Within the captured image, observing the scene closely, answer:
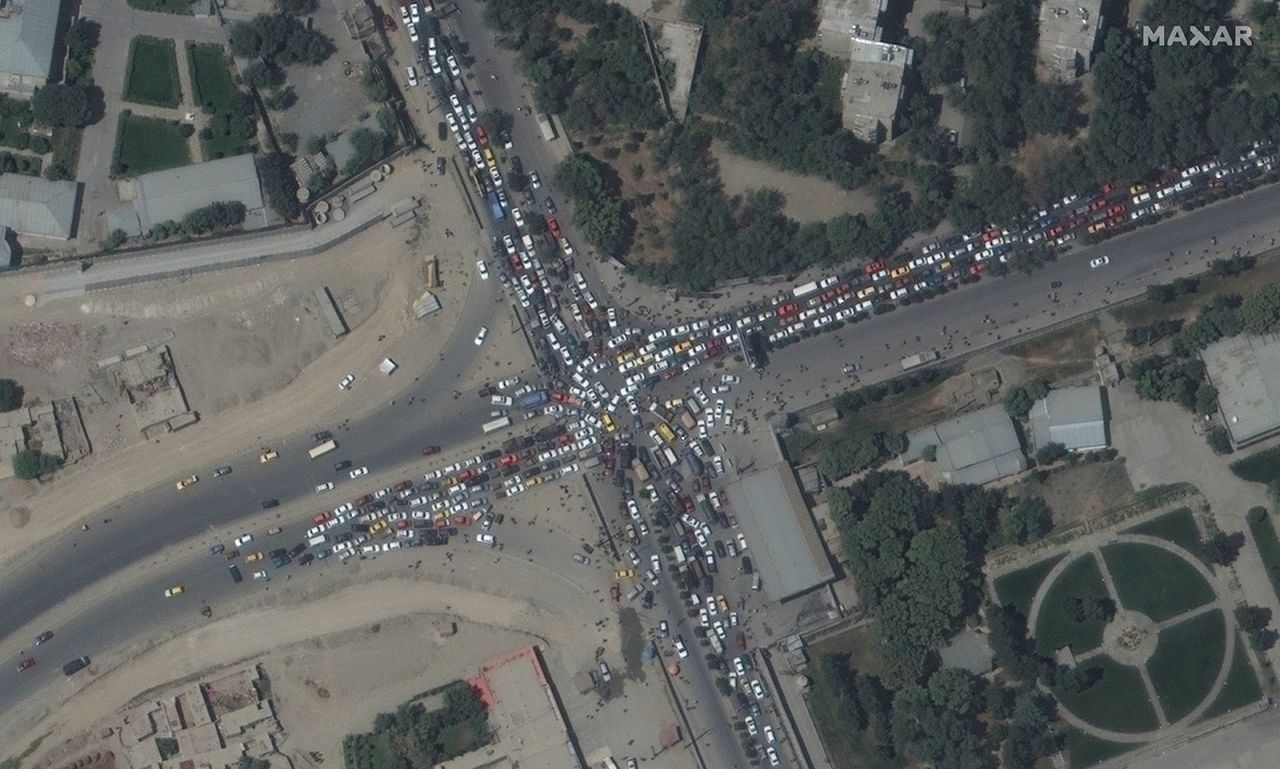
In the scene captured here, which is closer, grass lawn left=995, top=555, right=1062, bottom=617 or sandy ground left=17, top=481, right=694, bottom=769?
grass lawn left=995, top=555, right=1062, bottom=617

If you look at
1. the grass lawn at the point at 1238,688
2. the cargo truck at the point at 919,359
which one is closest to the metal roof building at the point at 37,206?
the cargo truck at the point at 919,359

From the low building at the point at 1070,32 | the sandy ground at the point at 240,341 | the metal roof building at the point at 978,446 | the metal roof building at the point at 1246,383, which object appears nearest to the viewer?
the metal roof building at the point at 1246,383

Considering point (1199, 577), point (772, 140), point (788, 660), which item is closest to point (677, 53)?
point (772, 140)

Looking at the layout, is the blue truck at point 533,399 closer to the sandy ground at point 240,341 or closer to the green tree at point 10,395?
the sandy ground at point 240,341

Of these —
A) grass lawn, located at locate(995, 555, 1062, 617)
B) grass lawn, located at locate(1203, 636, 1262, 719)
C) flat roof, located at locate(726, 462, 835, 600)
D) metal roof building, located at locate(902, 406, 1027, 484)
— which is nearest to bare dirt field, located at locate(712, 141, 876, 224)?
metal roof building, located at locate(902, 406, 1027, 484)

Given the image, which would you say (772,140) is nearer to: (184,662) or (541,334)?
(541,334)

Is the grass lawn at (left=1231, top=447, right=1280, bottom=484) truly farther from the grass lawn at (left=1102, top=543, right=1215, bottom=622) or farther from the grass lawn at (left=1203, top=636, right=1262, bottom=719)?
the grass lawn at (left=1203, top=636, right=1262, bottom=719)
